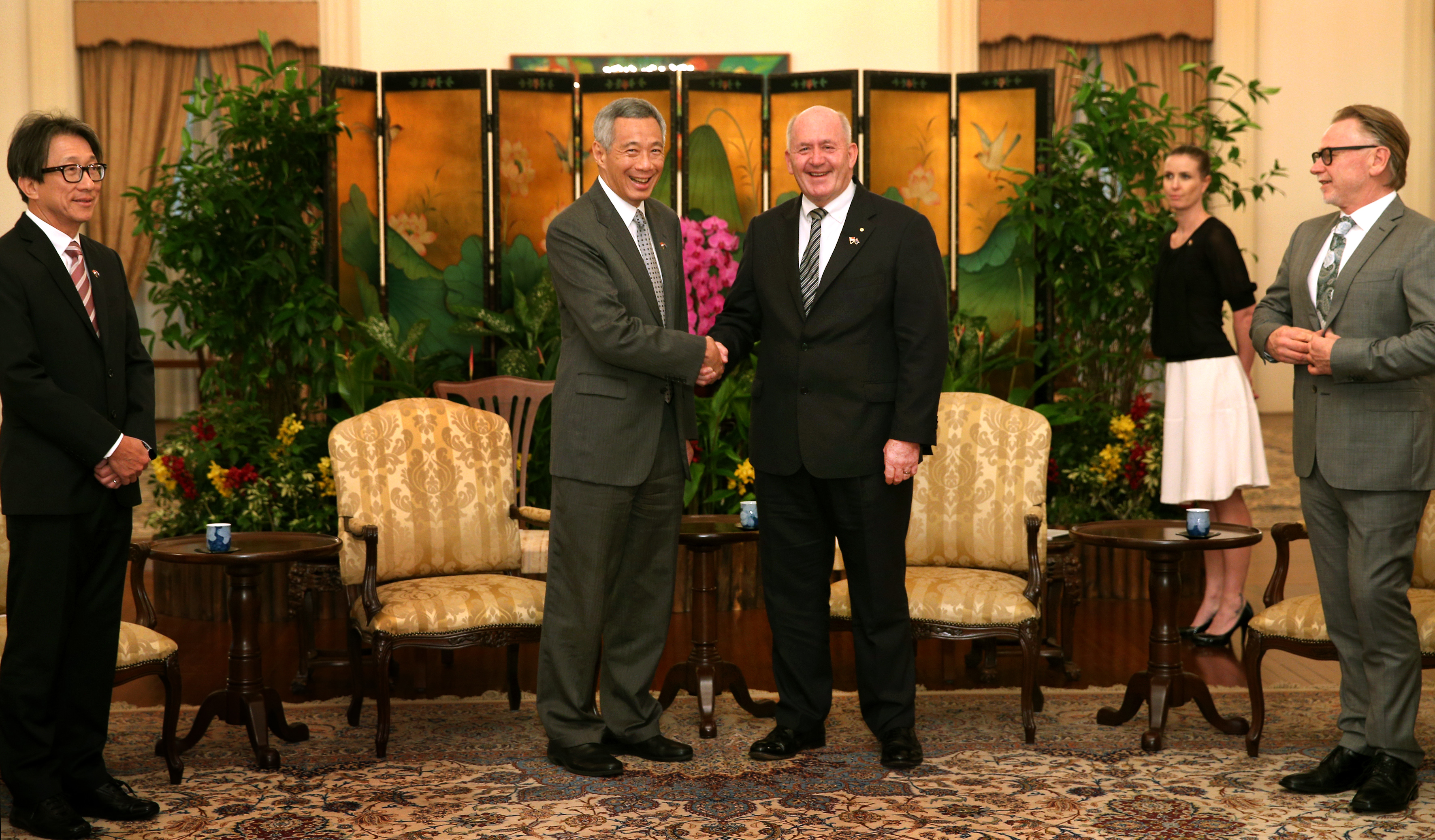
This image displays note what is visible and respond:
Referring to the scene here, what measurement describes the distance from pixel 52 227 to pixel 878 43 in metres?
7.33

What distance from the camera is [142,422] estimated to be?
3.21 meters

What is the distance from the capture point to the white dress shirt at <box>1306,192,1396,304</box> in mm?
3221

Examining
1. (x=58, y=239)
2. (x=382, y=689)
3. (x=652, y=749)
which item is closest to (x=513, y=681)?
(x=382, y=689)

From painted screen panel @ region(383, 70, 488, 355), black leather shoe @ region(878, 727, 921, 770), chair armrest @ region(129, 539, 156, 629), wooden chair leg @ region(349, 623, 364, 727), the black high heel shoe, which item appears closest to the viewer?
black leather shoe @ region(878, 727, 921, 770)

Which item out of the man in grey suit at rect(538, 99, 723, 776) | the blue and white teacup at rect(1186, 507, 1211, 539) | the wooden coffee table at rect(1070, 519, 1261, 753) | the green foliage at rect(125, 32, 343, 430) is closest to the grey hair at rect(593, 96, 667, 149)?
the man in grey suit at rect(538, 99, 723, 776)

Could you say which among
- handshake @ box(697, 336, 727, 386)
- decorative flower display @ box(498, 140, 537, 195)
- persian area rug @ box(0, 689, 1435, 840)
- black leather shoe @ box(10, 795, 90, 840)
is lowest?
persian area rug @ box(0, 689, 1435, 840)

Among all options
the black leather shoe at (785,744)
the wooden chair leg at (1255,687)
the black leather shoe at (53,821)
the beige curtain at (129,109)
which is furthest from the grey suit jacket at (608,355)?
the beige curtain at (129,109)

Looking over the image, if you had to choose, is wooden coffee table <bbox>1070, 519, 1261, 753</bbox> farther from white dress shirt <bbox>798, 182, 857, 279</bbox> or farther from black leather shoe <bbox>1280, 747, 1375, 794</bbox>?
white dress shirt <bbox>798, 182, 857, 279</bbox>

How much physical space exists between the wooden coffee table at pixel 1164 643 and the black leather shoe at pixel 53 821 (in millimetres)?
2810

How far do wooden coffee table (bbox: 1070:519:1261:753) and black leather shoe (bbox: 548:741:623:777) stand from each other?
1.53 m

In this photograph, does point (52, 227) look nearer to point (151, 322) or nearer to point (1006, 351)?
point (1006, 351)

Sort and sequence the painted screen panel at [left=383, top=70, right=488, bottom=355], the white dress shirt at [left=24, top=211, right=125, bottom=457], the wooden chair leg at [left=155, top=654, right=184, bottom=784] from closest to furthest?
the white dress shirt at [left=24, top=211, right=125, bottom=457] → the wooden chair leg at [left=155, top=654, right=184, bottom=784] → the painted screen panel at [left=383, top=70, right=488, bottom=355]

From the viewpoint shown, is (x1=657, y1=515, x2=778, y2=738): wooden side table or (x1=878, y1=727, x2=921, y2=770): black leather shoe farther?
(x1=657, y1=515, x2=778, y2=738): wooden side table

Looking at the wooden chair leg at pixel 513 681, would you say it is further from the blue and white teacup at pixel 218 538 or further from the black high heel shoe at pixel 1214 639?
the black high heel shoe at pixel 1214 639
